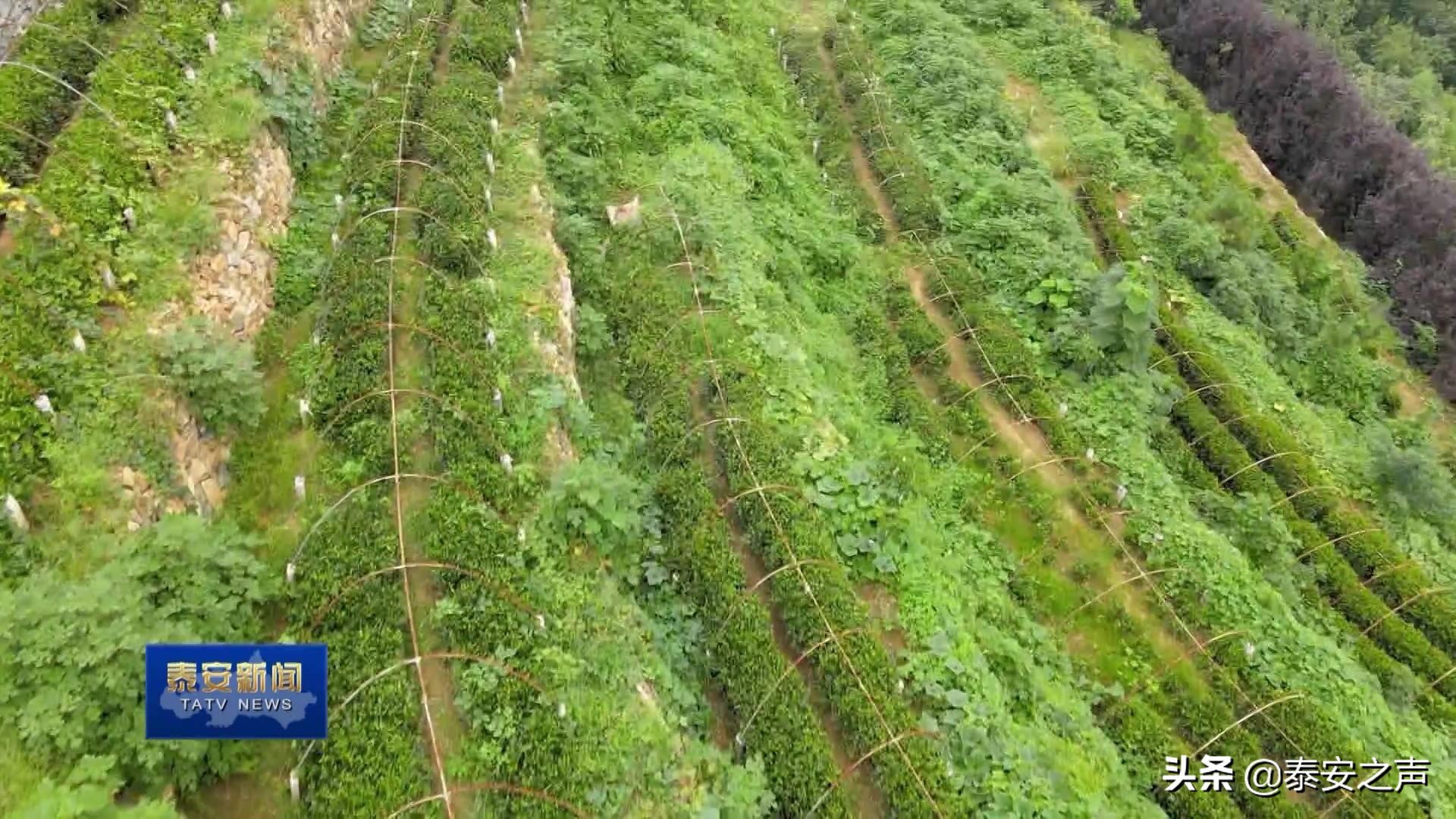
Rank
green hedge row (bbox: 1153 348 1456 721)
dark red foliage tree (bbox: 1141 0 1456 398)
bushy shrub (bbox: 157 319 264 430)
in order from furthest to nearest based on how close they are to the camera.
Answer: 1. dark red foliage tree (bbox: 1141 0 1456 398)
2. green hedge row (bbox: 1153 348 1456 721)
3. bushy shrub (bbox: 157 319 264 430)

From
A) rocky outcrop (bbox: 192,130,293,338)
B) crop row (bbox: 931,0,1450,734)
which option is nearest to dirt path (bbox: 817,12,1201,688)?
crop row (bbox: 931,0,1450,734)

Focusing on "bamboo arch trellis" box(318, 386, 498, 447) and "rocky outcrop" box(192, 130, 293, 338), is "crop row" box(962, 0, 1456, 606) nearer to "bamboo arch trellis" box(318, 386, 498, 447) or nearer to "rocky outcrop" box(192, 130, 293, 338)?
"bamboo arch trellis" box(318, 386, 498, 447)

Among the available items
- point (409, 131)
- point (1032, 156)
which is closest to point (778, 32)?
point (1032, 156)

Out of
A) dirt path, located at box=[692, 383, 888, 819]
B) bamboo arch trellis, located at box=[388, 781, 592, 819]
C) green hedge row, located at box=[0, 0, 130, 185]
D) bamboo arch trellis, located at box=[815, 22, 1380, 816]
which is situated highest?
green hedge row, located at box=[0, 0, 130, 185]

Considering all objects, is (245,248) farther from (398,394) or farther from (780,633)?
(780,633)

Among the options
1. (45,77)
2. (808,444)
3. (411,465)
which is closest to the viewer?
(411,465)

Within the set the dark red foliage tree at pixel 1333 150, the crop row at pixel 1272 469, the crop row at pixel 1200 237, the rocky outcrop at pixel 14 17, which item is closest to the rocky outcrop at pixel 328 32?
the rocky outcrop at pixel 14 17

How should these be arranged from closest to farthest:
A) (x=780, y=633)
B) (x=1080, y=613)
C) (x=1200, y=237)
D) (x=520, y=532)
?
(x=520, y=532), (x=780, y=633), (x=1080, y=613), (x=1200, y=237)

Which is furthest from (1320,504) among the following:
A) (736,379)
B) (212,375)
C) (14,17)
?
(14,17)
